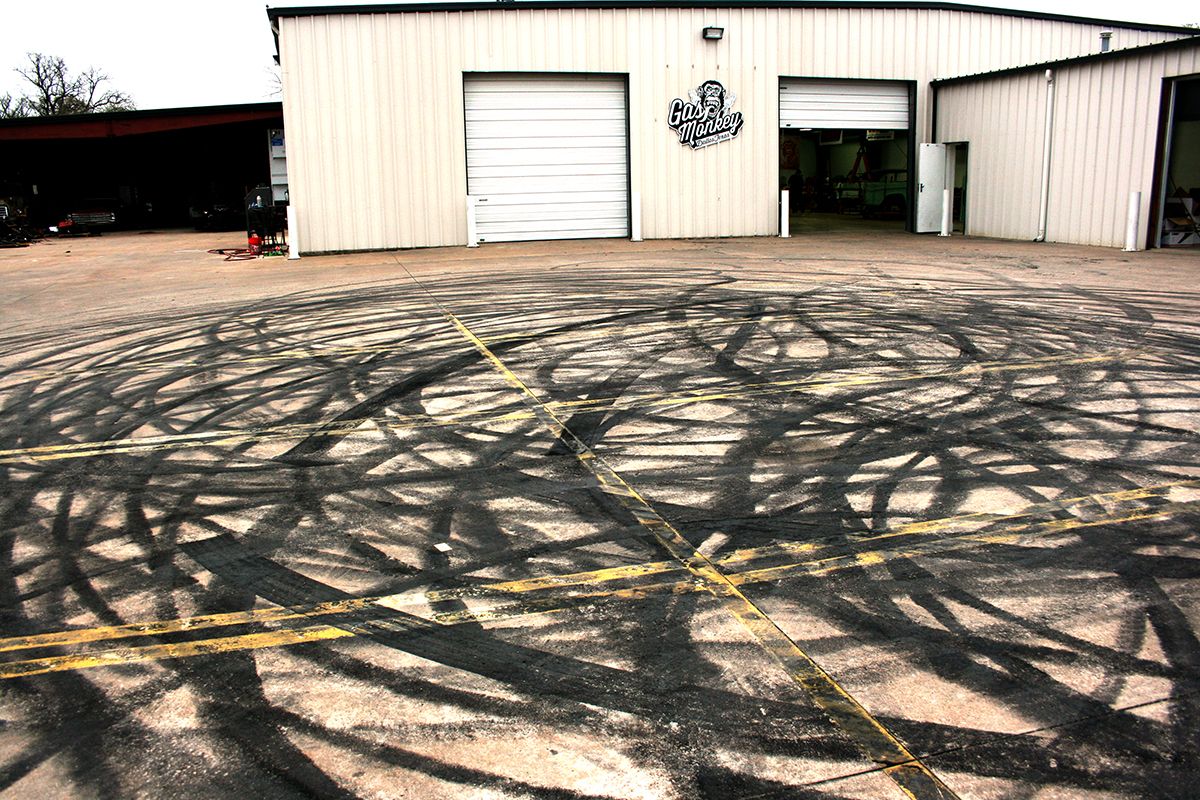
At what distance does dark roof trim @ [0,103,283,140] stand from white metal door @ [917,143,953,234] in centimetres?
2241

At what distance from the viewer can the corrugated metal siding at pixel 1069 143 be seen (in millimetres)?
18953

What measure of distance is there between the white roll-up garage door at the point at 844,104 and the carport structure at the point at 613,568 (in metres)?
15.8

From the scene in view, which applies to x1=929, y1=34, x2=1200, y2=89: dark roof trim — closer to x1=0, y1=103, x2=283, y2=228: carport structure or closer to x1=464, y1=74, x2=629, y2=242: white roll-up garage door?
x1=464, y1=74, x2=629, y2=242: white roll-up garage door

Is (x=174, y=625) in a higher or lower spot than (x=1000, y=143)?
lower

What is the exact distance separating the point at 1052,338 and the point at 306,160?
16319 millimetres

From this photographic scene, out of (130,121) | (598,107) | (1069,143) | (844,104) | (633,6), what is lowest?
(1069,143)

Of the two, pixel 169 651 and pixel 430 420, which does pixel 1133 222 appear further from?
pixel 169 651

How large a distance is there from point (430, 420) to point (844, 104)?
800 inches

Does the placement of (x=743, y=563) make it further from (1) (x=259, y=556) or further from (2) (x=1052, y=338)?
(2) (x=1052, y=338)

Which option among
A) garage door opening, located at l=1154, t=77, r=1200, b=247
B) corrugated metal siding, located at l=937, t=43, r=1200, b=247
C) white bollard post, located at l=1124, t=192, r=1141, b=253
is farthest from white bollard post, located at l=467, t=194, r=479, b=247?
garage door opening, located at l=1154, t=77, r=1200, b=247

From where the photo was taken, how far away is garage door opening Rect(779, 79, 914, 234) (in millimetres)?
24609

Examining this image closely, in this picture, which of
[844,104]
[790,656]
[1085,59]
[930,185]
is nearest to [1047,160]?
[1085,59]

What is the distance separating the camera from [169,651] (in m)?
3.84

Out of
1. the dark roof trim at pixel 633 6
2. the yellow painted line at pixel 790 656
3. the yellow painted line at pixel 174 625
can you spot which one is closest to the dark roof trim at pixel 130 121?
the dark roof trim at pixel 633 6
